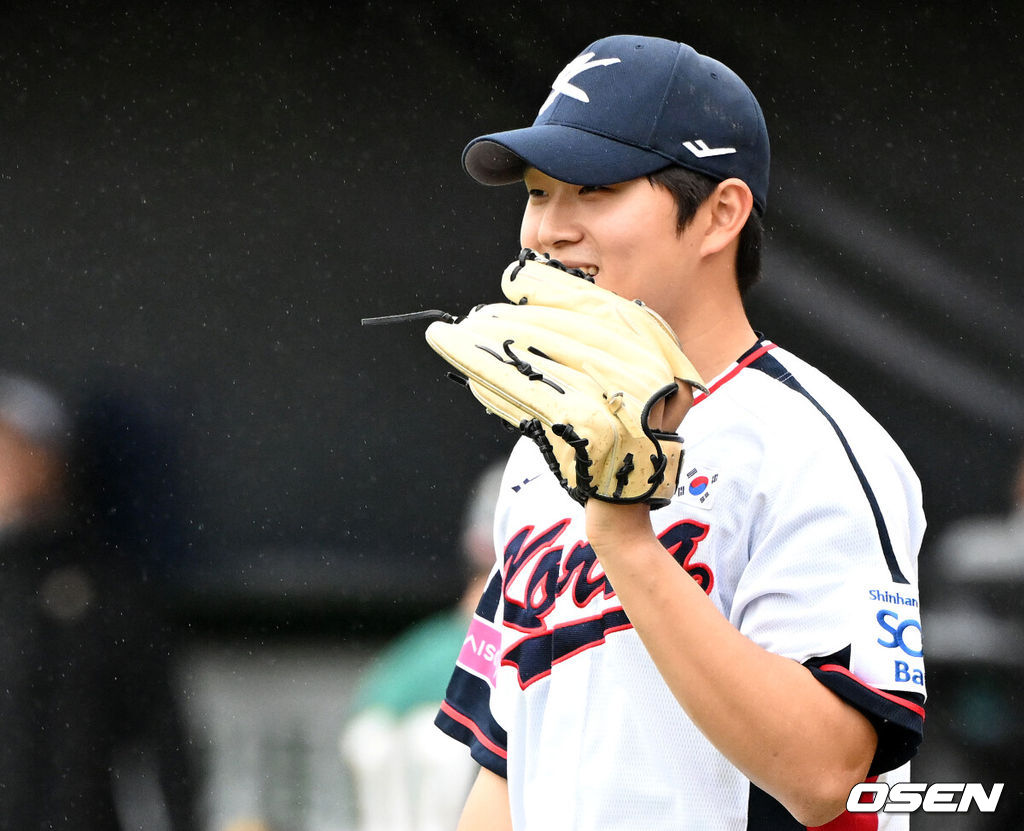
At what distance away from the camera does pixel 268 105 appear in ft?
8.03

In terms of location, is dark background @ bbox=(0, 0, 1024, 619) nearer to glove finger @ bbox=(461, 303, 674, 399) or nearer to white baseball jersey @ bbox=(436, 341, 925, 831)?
white baseball jersey @ bbox=(436, 341, 925, 831)

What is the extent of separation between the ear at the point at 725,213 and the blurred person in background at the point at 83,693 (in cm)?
162

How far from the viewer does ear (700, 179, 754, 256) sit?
3.55ft

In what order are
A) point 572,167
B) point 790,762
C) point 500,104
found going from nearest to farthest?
point 790,762, point 572,167, point 500,104

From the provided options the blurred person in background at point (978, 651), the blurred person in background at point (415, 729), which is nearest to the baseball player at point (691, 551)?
the blurred person in background at point (415, 729)

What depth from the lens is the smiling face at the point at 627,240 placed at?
1.05 m

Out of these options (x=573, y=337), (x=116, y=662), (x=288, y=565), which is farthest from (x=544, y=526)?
(x=116, y=662)

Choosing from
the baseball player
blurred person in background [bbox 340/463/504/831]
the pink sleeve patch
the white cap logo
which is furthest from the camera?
blurred person in background [bbox 340/463/504/831]

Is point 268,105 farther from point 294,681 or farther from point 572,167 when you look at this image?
point 572,167

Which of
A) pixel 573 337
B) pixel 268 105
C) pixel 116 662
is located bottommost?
pixel 116 662

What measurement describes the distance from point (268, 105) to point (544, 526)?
155 centimetres

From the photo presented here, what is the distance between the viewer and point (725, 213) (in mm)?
1093

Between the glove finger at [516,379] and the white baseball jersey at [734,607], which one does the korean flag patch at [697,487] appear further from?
the glove finger at [516,379]

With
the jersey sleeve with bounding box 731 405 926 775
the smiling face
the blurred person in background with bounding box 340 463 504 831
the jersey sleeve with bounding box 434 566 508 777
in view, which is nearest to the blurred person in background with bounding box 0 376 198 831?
the blurred person in background with bounding box 340 463 504 831
